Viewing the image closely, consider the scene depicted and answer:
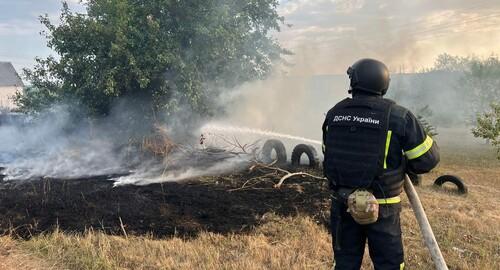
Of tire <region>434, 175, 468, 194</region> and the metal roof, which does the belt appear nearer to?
tire <region>434, 175, 468, 194</region>

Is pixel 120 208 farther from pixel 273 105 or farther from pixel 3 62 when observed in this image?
pixel 3 62

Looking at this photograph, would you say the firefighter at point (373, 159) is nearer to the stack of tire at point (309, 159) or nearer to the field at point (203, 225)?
the field at point (203, 225)

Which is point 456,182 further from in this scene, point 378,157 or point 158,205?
point 378,157

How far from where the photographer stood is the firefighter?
9.11 ft

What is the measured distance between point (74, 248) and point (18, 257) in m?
0.58

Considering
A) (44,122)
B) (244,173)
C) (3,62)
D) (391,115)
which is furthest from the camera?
(3,62)

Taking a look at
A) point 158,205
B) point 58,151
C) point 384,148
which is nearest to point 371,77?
point 384,148

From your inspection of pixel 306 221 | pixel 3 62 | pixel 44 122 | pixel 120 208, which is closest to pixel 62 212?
pixel 120 208

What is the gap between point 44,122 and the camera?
15461 millimetres

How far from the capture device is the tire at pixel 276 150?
1045 cm

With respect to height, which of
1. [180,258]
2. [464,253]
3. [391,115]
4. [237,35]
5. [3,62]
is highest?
[3,62]

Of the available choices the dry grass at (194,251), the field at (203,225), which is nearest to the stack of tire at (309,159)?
the field at (203,225)

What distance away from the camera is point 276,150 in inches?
417

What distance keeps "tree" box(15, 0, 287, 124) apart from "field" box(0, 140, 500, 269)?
442 centimetres
